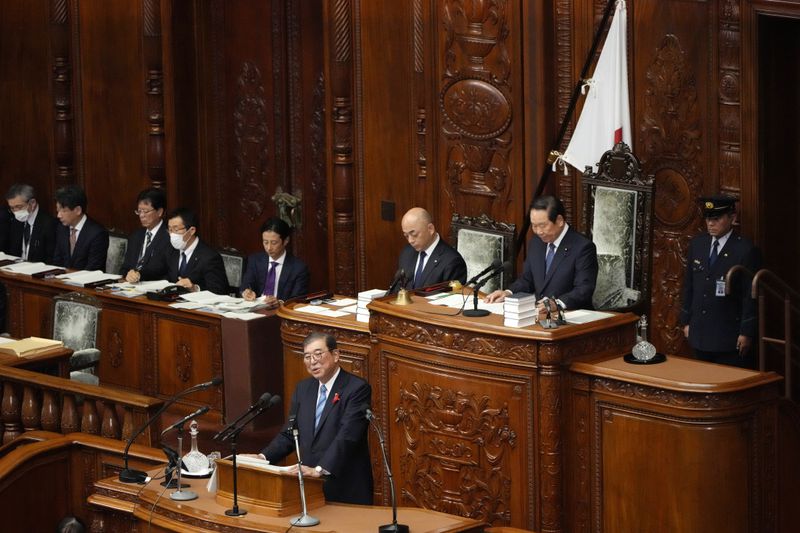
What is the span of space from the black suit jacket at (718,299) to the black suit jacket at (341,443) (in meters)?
2.65

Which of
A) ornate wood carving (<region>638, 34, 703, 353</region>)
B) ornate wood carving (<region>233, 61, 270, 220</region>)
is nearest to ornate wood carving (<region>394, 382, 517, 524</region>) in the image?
ornate wood carving (<region>638, 34, 703, 353</region>)

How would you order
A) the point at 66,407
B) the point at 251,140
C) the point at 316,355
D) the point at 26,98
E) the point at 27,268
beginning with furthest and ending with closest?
the point at 26,98 < the point at 251,140 < the point at 27,268 < the point at 66,407 < the point at 316,355

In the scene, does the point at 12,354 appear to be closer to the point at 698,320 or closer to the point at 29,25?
the point at 698,320

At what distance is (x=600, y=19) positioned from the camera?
10141 millimetres

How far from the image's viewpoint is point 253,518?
6453mm

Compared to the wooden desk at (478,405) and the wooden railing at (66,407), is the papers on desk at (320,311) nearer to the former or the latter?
the wooden desk at (478,405)

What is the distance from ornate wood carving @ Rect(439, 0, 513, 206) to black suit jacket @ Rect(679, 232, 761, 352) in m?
1.89

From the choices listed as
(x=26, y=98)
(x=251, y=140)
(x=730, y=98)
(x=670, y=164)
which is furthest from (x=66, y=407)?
(x=26, y=98)

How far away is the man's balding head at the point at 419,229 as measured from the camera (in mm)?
9320

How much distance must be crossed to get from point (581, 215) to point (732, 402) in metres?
3.43

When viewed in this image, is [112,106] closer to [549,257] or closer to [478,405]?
[549,257]

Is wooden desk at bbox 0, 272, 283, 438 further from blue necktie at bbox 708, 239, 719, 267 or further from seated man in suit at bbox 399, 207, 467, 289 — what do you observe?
blue necktie at bbox 708, 239, 719, 267

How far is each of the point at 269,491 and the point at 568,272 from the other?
9.28 ft

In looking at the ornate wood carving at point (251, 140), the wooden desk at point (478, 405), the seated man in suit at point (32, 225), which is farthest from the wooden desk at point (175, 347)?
the ornate wood carving at point (251, 140)
